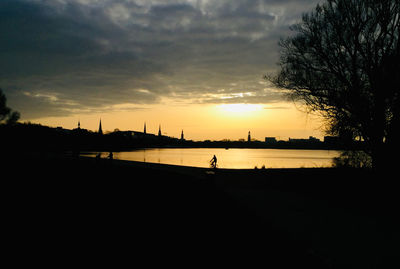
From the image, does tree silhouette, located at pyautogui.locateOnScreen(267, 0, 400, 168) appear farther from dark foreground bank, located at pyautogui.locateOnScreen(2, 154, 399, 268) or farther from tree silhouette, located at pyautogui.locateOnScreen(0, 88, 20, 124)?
tree silhouette, located at pyautogui.locateOnScreen(0, 88, 20, 124)

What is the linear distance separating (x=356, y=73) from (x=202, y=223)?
36.3 feet

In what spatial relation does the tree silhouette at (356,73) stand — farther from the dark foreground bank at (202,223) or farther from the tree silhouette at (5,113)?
the tree silhouette at (5,113)

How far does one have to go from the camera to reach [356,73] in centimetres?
1452

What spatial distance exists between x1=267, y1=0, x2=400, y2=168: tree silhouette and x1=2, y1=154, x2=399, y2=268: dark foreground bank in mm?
2512

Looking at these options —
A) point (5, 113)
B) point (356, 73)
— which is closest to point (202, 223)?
point (356, 73)

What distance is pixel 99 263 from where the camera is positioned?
5742mm

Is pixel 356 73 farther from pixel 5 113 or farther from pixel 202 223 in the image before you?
pixel 5 113

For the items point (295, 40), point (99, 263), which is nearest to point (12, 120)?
point (295, 40)

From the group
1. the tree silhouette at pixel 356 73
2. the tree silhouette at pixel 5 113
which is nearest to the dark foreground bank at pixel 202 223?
the tree silhouette at pixel 356 73

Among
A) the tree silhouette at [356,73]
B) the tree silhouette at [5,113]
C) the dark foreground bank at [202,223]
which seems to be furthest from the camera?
the tree silhouette at [5,113]

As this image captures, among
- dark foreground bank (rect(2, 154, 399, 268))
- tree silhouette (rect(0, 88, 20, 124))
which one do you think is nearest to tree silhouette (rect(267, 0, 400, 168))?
dark foreground bank (rect(2, 154, 399, 268))

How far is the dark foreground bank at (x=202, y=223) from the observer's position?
6.52 metres

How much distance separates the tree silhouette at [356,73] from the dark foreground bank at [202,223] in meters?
2.51

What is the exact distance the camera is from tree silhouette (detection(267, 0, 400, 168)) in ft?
44.3
